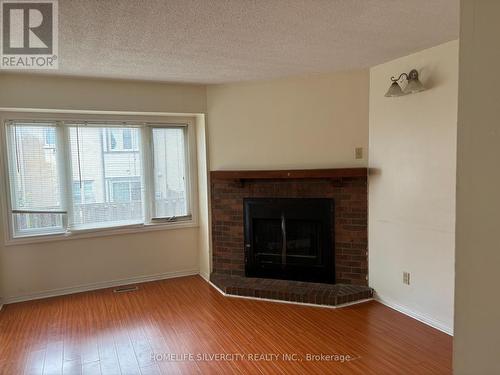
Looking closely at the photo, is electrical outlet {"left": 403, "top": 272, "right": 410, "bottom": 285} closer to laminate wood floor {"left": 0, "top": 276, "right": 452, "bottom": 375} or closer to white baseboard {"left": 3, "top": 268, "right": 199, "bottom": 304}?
laminate wood floor {"left": 0, "top": 276, "right": 452, "bottom": 375}

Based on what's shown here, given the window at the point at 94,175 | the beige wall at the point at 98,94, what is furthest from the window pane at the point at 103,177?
the beige wall at the point at 98,94

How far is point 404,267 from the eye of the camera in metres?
3.17

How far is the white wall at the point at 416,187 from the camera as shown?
2.74 metres

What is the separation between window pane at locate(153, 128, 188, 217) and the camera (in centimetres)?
420

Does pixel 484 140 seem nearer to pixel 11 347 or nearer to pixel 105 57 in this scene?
pixel 105 57

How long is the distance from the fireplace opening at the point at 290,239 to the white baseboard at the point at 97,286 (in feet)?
3.12

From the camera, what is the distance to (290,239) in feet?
12.6

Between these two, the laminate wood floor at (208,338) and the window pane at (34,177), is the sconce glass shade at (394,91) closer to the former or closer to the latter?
the laminate wood floor at (208,338)

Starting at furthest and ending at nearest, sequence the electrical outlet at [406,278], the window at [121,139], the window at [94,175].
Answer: the window at [121,139] → the window at [94,175] → the electrical outlet at [406,278]

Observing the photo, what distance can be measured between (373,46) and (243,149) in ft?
5.67

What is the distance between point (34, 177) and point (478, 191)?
4.05 meters

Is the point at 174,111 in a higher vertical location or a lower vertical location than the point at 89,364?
higher

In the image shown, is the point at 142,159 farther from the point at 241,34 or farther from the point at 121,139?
the point at 241,34

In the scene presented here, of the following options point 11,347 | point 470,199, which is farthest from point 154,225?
point 470,199
